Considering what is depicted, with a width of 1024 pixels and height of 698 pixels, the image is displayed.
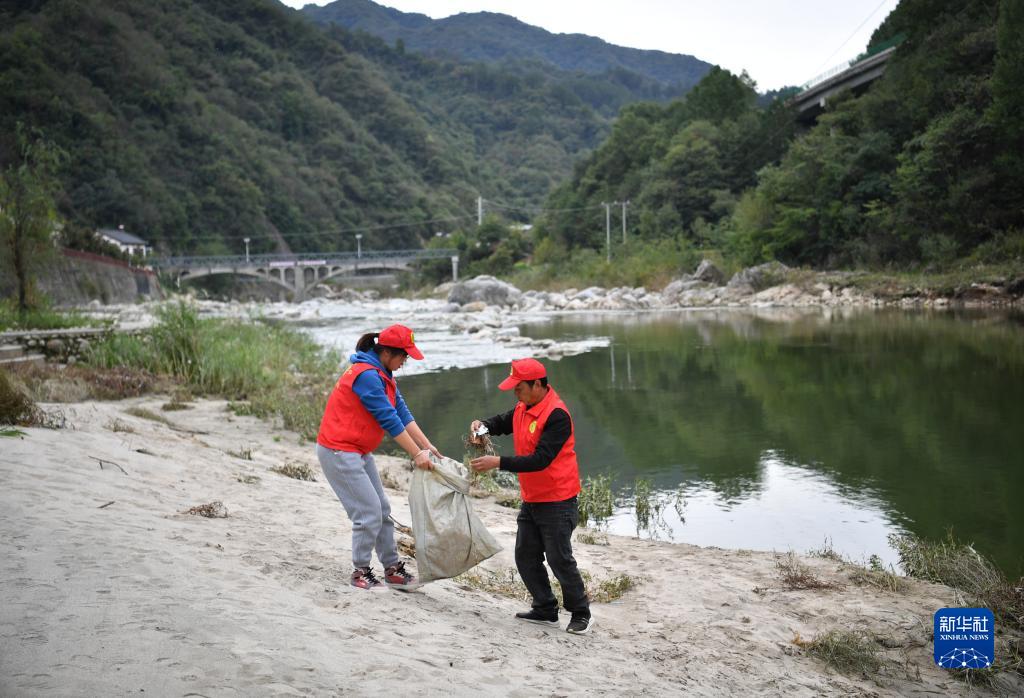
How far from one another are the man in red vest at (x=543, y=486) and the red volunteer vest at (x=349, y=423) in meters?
0.65

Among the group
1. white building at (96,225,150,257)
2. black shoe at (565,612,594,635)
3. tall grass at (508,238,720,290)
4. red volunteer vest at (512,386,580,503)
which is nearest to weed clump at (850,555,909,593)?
black shoe at (565,612,594,635)

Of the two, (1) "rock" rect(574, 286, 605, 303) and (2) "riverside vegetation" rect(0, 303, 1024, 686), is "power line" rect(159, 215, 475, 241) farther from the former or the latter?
(2) "riverside vegetation" rect(0, 303, 1024, 686)

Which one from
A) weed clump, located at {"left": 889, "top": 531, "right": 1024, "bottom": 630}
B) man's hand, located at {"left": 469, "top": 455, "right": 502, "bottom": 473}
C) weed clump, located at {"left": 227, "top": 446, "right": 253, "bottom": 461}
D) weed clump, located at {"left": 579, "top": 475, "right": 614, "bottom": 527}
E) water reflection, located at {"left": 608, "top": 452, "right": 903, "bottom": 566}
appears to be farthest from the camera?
weed clump, located at {"left": 227, "top": 446, "right": 253, "bottom": 461}

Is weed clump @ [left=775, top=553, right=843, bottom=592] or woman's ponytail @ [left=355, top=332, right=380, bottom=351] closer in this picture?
woman's ponytail @ [left=355, top=332, right=380, bottom=351]

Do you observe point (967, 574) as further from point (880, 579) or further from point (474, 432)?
point (474, 432)

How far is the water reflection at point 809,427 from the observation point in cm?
803

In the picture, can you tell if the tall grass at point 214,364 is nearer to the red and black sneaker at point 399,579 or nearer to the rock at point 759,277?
the red and black sneaker at point 399,579

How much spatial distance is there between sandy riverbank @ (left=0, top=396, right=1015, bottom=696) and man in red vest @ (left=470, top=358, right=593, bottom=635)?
23 cm

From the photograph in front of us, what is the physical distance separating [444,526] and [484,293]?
163 ft

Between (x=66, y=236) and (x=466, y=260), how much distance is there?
52.2 metres

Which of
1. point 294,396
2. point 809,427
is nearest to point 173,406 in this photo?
point 294,396

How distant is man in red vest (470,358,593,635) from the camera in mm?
4410

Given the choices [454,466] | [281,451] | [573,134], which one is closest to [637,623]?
[454,466]

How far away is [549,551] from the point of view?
4527 mm
